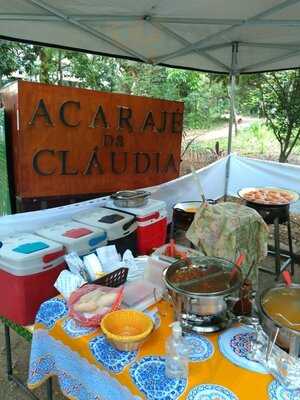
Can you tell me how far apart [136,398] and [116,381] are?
0.33 ft

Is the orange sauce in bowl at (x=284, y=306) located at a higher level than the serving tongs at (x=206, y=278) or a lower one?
lower

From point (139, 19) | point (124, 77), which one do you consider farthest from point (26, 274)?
point (124, 77)

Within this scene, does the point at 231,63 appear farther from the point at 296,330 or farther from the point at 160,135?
the point at 296,330

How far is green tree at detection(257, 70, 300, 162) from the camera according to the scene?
7000 millimetres

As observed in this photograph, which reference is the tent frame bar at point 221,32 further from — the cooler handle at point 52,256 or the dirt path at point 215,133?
the dirt path at point 215,133

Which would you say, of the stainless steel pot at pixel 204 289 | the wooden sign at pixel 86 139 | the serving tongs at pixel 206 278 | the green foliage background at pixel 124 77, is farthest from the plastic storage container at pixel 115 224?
the green foliage background at pixel 124 77

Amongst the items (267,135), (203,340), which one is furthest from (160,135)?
(267,135)

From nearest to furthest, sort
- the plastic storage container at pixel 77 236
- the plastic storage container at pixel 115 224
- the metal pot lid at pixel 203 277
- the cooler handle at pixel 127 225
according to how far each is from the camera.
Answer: the metal pot lid at pixel 203 277 → the plastic storage container at pixel 77 236 → the plastic storage container at pixel 115 224 → the cooler handle at pixel 127 225

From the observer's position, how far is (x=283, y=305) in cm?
123

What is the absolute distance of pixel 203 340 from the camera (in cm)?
125

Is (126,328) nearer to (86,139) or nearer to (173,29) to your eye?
(86,139)

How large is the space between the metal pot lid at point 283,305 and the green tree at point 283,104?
6.45m

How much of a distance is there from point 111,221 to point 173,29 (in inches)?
81.3

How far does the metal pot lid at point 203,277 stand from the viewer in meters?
1.25
